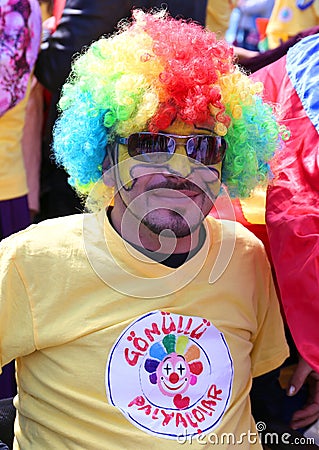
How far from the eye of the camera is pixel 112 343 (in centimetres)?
162

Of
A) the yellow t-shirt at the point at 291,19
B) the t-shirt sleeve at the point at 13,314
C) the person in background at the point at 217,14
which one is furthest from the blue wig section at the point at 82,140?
the yellow t-shirt at the point at 291,19

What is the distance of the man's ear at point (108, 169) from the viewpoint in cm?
175

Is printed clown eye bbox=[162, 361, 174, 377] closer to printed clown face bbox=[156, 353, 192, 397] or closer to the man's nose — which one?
printed clown face bbox=[156, 353, 192, 397]

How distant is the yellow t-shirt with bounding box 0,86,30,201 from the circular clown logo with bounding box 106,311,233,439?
115 cm

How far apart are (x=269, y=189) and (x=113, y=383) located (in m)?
0.66

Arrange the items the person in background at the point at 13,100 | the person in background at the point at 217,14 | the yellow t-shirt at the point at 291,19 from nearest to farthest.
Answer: the person in background at the point at 13,100, the person in background at the point at 217,14, the yellow t-shirt at the point at 291,19

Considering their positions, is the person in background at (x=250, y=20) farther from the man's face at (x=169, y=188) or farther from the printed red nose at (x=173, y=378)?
the printed red nose at (x=173, y=378)

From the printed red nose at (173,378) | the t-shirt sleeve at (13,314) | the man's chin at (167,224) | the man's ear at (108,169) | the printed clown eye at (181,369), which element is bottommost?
the printed red nose at (173,378)

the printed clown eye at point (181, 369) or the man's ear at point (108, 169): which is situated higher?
the man's ear at point (108, 169)

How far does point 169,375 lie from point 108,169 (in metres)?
0.52

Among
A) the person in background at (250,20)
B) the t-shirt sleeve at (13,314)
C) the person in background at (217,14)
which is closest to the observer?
the t-shirt sleeve at (13,314)

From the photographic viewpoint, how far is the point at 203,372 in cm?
167

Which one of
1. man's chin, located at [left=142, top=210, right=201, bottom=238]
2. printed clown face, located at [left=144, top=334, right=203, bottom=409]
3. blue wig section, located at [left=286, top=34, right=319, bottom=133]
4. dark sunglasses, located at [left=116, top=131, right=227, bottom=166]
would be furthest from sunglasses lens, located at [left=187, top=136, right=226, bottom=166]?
printed clown face, located at [left=144, top=334, right=203, bottom=409]

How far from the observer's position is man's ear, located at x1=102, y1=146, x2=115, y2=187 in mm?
1754
